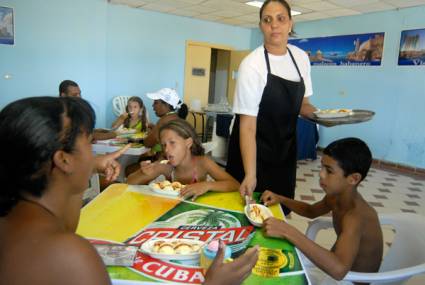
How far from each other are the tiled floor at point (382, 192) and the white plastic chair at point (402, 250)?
1.54 m

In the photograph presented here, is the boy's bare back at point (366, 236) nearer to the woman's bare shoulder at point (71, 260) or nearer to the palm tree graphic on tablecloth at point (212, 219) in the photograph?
the palm tree graphic on tablecloth at point (212, 219)

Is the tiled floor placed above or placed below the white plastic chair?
below

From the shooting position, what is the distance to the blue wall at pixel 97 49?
5867 millimetres

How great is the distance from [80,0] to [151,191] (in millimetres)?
5796

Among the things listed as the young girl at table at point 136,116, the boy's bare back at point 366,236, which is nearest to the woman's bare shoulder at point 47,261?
the boy's bare back at point 366,236

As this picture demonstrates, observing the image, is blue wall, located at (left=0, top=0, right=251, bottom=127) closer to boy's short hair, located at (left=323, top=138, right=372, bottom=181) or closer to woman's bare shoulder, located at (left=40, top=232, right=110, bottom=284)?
boy's short hair, located at (left=323, top=138, right=372, bottom=181)

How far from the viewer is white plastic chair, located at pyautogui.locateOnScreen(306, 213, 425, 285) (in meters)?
1.32

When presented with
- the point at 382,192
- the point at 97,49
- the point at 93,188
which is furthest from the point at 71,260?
the point at 97,49

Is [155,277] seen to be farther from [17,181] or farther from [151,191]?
[151,191]

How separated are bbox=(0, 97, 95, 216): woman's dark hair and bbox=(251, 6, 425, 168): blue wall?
6.22 meters

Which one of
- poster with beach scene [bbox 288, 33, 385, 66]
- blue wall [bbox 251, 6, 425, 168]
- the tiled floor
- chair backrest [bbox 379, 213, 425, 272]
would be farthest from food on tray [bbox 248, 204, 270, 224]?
poster with beach scene [bbox 288, 33, 385, 66]

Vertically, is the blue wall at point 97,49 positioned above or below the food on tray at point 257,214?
above

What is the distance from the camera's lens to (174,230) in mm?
1277

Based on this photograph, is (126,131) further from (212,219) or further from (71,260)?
(71,260)
